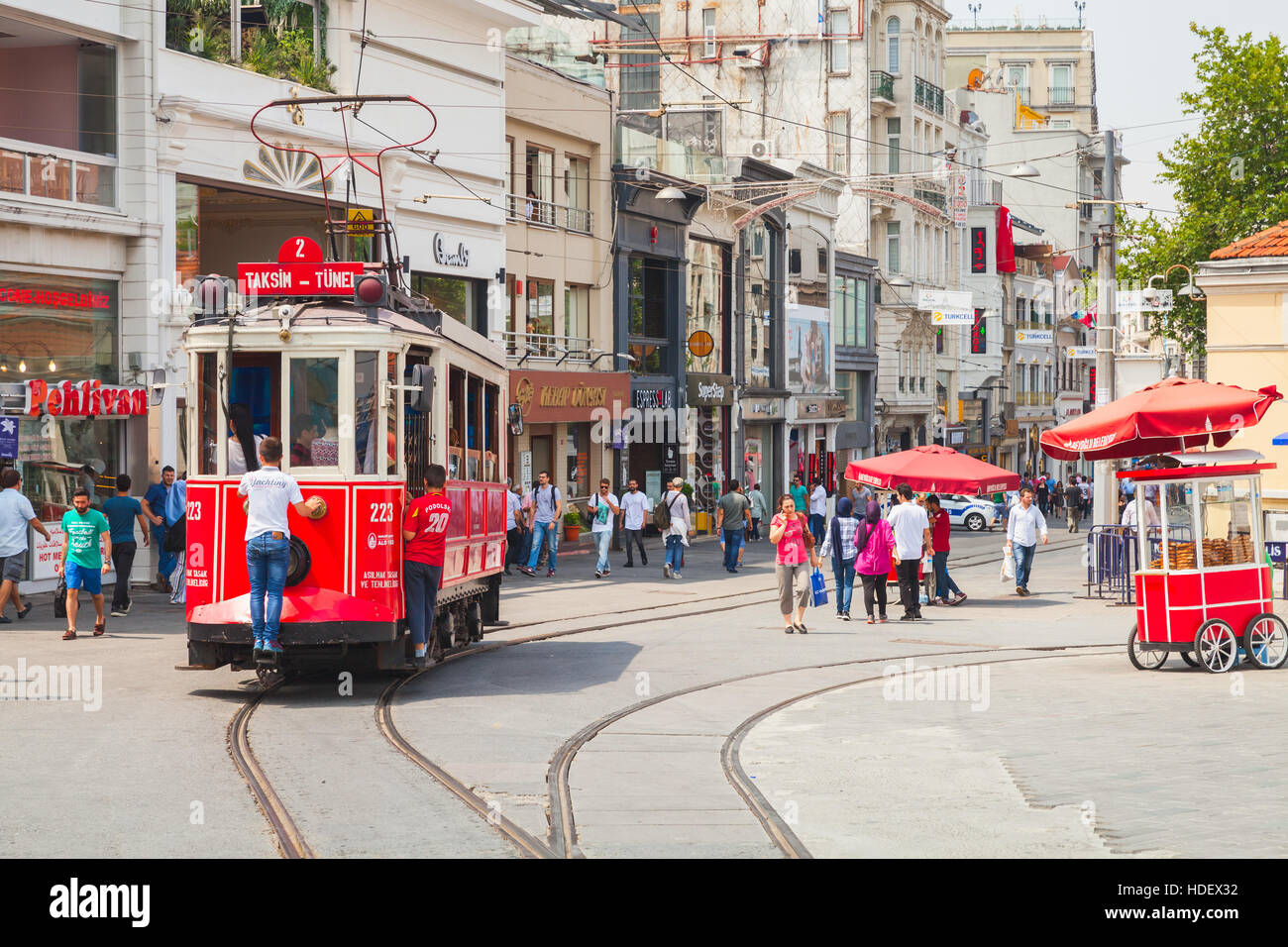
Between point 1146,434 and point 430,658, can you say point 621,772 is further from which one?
point 1146,434

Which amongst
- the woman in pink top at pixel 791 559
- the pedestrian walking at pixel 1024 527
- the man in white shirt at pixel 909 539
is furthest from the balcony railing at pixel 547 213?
the woman in pink top at pixel 791 559

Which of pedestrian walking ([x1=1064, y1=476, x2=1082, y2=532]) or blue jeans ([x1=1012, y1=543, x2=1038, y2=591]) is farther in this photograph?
pedestrian walking ([x1=1064, y1=476, x2=1082, y2=532])

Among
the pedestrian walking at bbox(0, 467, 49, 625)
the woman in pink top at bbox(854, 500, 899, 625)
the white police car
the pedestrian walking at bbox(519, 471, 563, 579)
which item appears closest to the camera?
the pedestrian walking at bbox(0, 467, 49, 625)

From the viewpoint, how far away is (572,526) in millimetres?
37625

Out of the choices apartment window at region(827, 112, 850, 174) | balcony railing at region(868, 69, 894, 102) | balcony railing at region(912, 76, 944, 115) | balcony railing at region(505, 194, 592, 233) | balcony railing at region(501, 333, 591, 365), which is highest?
balcony railing at region(912, 76, 944, 115)

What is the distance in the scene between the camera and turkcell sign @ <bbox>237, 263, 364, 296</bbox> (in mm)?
13625

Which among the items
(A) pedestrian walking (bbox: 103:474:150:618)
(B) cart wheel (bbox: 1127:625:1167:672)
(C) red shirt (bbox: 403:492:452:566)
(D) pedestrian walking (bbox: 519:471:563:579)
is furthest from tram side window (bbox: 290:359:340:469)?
A: (D) pedestrian walking (bbox: 519:471:563:579)

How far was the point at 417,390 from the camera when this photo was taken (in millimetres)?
13680

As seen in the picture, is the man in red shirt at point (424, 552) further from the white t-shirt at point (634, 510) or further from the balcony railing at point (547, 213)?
the balcony railing at point (547, 213)

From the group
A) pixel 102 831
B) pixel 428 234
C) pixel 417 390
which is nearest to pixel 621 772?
pixel 102 831

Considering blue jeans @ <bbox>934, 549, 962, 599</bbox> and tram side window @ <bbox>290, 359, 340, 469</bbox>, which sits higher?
tram side window @ <bbox>290, 359, 340, 469</bbox>

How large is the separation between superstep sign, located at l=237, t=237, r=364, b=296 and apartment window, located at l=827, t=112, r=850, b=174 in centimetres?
5154

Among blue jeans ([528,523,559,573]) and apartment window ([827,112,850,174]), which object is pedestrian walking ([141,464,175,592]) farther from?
apartment window ([827,112,850,174])

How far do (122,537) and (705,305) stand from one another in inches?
1111
